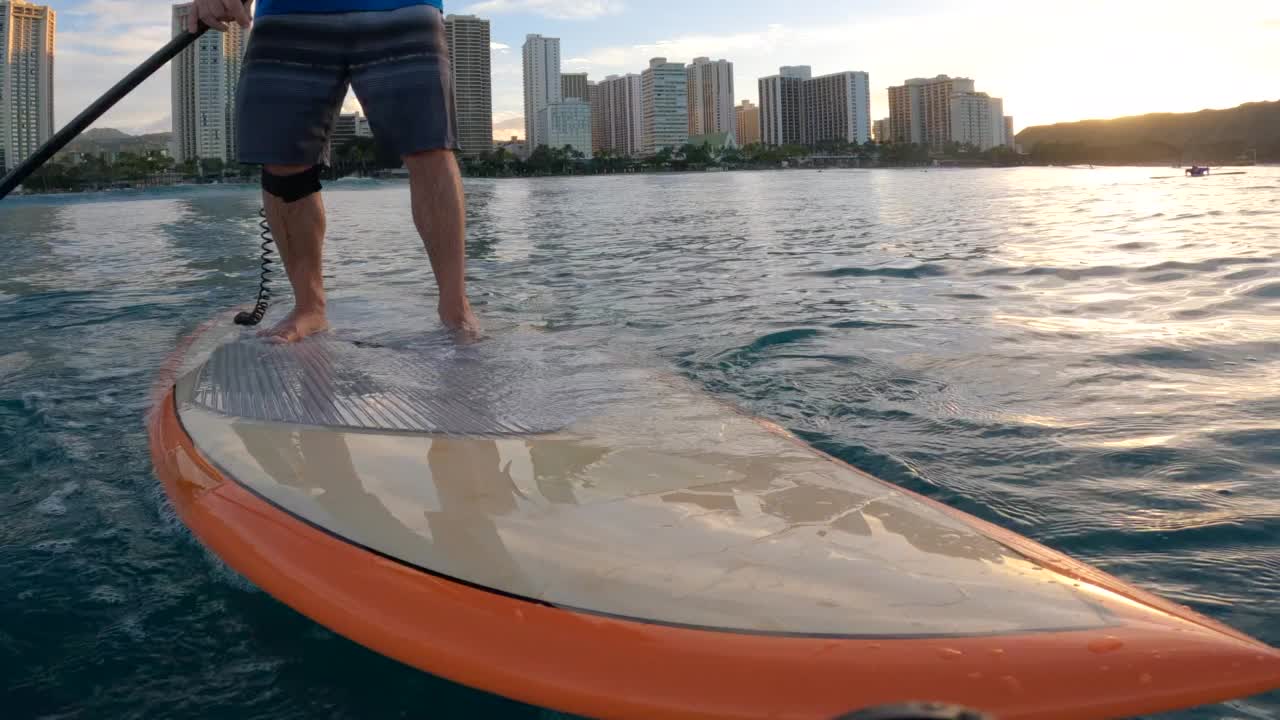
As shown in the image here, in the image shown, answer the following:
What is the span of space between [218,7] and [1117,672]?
3054 millimetres

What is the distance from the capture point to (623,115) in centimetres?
15988

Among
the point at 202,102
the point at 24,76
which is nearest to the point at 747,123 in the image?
the point at 202,102

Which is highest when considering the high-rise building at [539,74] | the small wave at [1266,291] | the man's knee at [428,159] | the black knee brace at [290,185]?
the high-rise building at [539,74]

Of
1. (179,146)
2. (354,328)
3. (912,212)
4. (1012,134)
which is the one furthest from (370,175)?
(1012,134)

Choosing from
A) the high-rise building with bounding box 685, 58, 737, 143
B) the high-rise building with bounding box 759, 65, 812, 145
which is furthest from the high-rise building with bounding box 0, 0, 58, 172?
the high-rise building with bounding box 759, 65, 812, 145

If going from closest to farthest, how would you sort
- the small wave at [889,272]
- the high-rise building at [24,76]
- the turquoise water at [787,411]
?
1. the turquoise water at [787,411]
2. the small wave at [889,272]
3. the high-rise building at [24,76]

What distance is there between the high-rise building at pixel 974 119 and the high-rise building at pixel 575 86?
65.3m

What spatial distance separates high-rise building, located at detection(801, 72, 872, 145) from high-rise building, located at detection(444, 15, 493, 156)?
2301 inches

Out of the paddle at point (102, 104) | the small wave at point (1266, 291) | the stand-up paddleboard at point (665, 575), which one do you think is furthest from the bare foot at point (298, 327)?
the small wave at point (1266, 291)

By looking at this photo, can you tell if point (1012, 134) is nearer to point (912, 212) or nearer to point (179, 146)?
point (179, 146)

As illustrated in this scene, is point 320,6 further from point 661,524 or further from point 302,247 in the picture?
point 661,524

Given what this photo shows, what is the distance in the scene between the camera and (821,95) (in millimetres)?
155625

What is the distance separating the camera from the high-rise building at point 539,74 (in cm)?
14962

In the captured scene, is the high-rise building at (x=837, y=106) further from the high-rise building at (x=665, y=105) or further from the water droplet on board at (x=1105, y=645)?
the water droplet on board at (x=1105, y=645)
